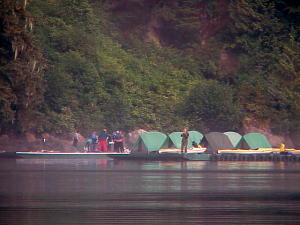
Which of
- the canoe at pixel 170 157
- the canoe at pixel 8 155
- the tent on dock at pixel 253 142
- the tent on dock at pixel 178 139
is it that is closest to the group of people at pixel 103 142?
the canoe at pixel 170 157

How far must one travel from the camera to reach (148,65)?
236ft

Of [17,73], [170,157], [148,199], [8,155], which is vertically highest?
[17,73]

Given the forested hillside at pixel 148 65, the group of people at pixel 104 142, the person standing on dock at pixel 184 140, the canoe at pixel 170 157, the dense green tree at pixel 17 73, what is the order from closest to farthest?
the canoe at pixel 170 157 → the person standing on dock at pixel 184 140 → the group of people at pixel 104 142 → the dense green tree at pixel 17 73 → the forested hillside at pixel 148 65

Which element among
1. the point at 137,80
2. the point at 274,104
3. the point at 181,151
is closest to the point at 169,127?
the point at 137,80

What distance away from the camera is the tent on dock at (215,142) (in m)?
52.3

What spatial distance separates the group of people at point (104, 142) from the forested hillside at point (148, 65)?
3.72 m

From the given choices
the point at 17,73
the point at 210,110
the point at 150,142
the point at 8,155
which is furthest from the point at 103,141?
the point at 210,110

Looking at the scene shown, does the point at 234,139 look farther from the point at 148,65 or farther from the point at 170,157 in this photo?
the point at 148,65

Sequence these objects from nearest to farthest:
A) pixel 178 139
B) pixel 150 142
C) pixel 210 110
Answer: pixel 150 142, pixel 178 139, pixel 210 110

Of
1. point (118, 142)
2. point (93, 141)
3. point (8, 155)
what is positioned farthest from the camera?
point (93, 141)

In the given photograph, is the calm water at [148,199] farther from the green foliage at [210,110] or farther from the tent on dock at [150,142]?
the green foliage at [210,110]

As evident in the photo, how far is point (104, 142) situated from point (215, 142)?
704cm

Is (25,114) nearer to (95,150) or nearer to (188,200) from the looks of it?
(95,150)

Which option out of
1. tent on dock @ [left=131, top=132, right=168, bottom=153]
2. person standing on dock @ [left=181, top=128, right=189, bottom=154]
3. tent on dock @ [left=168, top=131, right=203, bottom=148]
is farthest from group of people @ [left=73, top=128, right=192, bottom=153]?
tent on dock @ [left=168, top=131, right=203, bottom=148]
